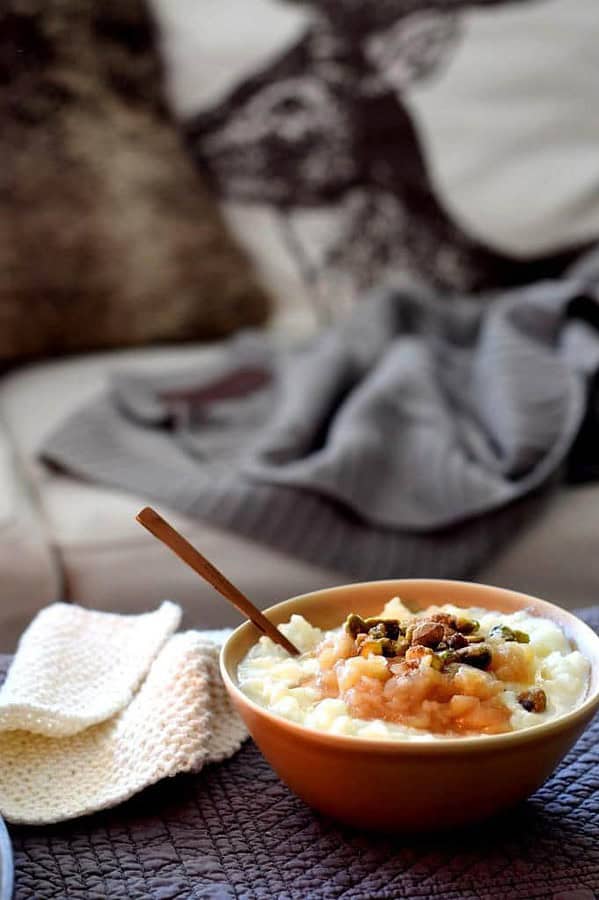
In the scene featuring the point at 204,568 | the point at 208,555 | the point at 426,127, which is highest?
the point at 204,568

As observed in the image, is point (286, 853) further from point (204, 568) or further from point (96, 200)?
point (96, 200)

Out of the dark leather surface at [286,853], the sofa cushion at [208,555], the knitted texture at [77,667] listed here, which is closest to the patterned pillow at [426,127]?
the sofa cushion at [208,555]

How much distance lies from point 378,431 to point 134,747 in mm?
745

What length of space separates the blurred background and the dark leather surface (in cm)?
107

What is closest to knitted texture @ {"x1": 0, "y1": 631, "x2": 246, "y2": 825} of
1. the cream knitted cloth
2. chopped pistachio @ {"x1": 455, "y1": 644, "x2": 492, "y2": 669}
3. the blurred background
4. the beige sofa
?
the cream knitted cloth

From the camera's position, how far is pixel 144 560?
4.26 feet

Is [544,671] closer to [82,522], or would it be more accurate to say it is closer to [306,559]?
[306,559]

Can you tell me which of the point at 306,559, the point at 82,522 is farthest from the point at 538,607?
the point at 82,522

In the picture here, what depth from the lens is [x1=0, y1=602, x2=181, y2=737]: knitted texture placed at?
27.9 inches

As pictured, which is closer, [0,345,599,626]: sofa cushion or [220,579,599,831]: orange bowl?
[220,579,599,831]: orange bowl

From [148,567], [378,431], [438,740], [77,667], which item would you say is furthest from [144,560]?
[438,740]

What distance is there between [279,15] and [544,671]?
142 centimetres

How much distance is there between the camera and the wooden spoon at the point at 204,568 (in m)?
0.63

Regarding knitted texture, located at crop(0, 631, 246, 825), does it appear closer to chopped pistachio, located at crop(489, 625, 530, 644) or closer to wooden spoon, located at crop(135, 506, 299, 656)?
wooden spoon, located at crop(135, 506, 299, 656)
